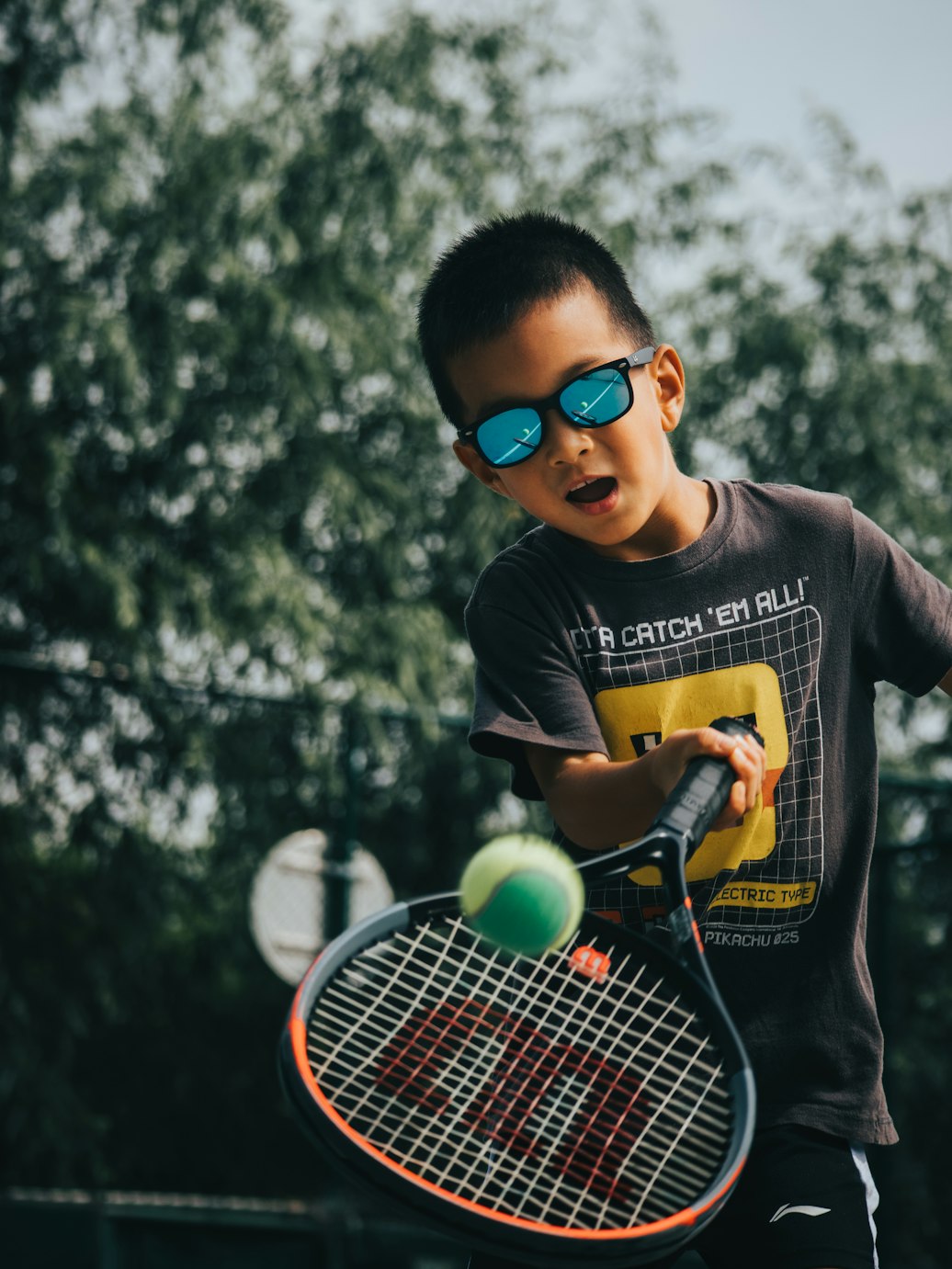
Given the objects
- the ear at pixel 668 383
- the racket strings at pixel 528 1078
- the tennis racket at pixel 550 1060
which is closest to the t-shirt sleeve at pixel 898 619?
the ear at pixel 668 383

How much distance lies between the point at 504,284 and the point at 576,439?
245 mm

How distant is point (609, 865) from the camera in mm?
1718

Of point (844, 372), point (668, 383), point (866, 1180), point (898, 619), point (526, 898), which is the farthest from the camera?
point (844, 372)

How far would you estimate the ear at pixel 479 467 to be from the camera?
208 centimetres

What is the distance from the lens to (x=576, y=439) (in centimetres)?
190

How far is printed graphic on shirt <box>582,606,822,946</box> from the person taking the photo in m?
1.92

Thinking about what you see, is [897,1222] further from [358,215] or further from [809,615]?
[358,215]

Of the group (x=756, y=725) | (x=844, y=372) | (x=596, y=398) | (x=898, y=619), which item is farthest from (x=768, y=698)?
(x=844, y=372)

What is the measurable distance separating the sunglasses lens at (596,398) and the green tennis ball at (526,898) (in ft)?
1.87

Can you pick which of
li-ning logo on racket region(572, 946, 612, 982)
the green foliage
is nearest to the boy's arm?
li-ning logo on racket region(572, 946, 612, 982)

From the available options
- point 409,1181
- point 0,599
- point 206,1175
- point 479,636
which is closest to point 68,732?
point 0,599

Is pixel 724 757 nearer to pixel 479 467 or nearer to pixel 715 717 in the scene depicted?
pixel 715 717

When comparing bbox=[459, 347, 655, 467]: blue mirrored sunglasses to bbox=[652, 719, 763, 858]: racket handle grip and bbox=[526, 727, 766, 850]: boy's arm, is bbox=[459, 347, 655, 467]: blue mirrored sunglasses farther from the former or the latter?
bbox=[652, 719, 763, 858]: racket handle grip

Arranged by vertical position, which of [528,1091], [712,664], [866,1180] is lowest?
[866,1180]
